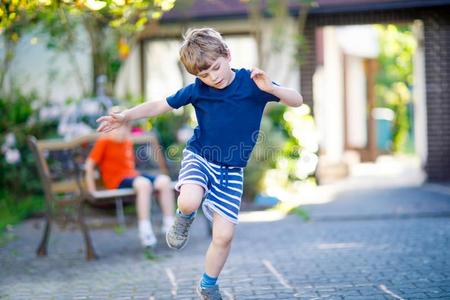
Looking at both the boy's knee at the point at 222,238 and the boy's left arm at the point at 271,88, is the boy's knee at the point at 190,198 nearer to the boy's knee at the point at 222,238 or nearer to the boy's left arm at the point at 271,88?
the boy's knee at the point at 222,238

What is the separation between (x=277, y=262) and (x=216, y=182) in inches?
66.8

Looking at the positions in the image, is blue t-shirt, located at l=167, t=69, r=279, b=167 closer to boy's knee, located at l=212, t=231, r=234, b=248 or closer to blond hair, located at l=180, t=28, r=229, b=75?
blond hair, located at l=180, t=28, r=229, b=75

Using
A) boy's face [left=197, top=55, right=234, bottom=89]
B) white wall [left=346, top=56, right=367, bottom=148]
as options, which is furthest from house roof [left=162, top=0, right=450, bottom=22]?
boy's face [left=197, top=55, right=234, bottom=89]

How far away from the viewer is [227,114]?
4.03 m

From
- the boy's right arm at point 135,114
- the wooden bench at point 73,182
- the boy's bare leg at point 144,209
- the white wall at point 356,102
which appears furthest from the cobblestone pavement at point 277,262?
the white wall at point 356,102

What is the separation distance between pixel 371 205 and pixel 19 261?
4695 mm

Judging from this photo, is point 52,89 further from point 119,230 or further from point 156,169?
point 119,230

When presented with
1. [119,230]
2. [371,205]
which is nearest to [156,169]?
[119,230]

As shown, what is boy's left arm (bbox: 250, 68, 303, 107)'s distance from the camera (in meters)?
3.84

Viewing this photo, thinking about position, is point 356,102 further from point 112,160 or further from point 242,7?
point 112,160

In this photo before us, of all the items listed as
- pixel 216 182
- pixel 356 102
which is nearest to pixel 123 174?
pixel 216 182

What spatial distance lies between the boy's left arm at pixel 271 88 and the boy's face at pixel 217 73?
16cm

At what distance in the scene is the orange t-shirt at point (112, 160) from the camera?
6.82 metres

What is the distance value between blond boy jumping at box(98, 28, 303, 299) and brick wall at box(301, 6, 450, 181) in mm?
7994
